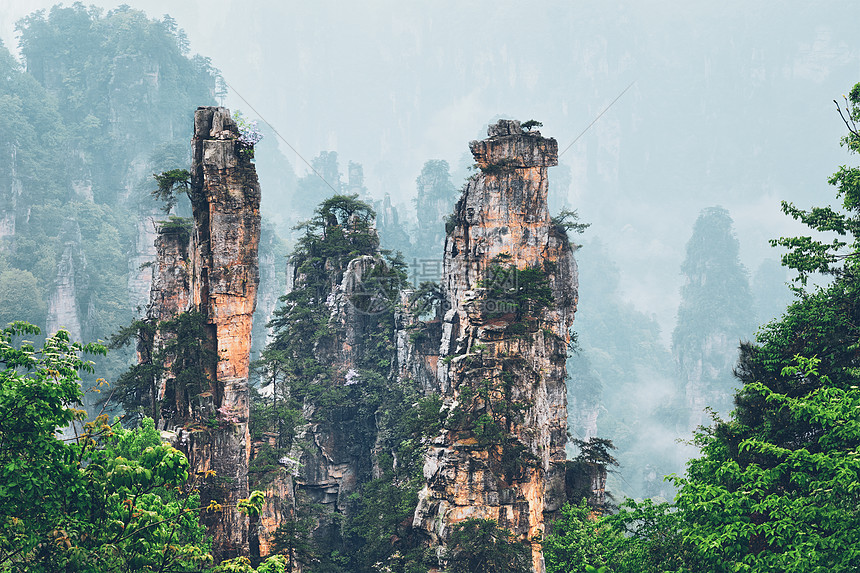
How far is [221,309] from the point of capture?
22.8 meters

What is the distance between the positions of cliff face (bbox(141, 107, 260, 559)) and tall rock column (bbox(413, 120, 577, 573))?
5633 millimetres

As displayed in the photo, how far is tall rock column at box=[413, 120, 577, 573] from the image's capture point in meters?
24.4

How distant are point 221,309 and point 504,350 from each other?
880 cm

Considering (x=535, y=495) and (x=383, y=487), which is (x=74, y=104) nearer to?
(x=383, y=487)

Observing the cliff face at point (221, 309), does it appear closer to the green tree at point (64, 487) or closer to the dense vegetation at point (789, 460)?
the green tree at point (64, 487)

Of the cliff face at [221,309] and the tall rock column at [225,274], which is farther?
the tall rock column at [225,274]

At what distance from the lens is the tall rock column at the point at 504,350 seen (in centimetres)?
2444

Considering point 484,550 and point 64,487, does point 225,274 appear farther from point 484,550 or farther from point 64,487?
point 64,487

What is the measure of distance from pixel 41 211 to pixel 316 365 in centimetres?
3952

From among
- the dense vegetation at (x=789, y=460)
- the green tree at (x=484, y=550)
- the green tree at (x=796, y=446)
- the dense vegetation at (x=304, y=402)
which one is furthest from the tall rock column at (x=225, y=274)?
the green tree at (x=796, y=446)

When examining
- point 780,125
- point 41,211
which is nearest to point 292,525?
point 41,211

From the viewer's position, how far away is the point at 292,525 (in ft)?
79.8

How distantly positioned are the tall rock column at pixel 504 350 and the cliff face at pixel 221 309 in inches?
222

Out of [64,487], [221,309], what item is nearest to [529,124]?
[221,309]
